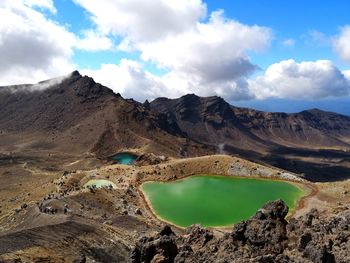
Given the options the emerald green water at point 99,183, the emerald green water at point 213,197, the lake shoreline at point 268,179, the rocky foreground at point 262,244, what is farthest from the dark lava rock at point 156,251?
the emerald green water at point 99,183

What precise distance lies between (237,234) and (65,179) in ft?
278

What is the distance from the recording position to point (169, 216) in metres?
83.6

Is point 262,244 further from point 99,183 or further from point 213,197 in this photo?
point 99,183

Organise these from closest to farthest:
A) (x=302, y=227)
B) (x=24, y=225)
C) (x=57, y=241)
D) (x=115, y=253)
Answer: (x=302, y=227), (x=57, y=241), (x=115, y=253), (x=24, y=225)

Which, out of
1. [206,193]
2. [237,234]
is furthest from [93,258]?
[206,193]

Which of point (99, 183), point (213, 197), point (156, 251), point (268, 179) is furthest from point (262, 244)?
point (99, 183)

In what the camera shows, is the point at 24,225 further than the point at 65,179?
No

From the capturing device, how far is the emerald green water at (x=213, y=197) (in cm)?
8200

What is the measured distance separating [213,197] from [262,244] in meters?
60.5

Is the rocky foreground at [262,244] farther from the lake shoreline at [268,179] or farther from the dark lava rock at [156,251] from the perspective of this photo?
the lake shoreline at [268,179]

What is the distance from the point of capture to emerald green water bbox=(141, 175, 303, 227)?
269 feet

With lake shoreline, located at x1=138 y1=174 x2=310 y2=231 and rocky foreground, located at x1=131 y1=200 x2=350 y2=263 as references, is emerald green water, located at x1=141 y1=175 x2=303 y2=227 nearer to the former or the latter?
lake shoreline, located at x1=138 y1=174 x2=310 y2=231

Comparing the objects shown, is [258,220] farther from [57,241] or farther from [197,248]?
[57,241]

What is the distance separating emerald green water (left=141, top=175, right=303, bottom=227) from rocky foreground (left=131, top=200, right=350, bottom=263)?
141 feet
